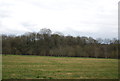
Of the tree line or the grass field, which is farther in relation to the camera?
the tree line

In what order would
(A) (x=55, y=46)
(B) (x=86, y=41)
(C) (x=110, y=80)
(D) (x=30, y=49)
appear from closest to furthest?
(C) (x=110, y=80)
(D) (x=30, y=49)
(A) (x=55, y=46)
(B) (x=86, y=41)

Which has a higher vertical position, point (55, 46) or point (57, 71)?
point (55, 46)

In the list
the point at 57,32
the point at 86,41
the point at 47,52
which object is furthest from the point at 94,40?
the point at 47,52

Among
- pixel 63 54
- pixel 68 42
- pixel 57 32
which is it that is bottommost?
pixel 63 54

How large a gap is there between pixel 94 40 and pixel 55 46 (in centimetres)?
2711

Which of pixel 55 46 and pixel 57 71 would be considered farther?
pixel 55 46

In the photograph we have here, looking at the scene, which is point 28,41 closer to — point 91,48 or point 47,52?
point 47,52

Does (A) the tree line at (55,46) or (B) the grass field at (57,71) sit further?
(A) the tree line at (55,46)

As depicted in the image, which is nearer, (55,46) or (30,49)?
(30,49)

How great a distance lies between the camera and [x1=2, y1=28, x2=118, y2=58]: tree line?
7950 cm

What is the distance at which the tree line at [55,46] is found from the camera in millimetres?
79500

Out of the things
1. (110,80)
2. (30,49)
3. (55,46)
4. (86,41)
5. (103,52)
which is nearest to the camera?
(110,80)

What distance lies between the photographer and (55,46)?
91.6 metres

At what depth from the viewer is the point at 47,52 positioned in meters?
86.9
